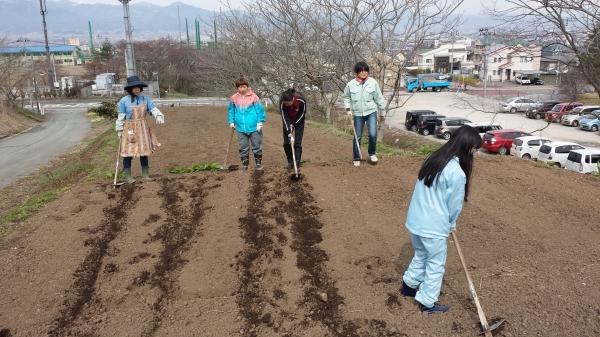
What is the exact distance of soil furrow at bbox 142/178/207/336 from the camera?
164 inches

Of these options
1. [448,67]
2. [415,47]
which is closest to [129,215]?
[415,47]

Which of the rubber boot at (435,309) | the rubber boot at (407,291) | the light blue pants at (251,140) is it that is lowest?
the rubber boot at (435,309)

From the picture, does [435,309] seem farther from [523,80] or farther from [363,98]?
[523,80]

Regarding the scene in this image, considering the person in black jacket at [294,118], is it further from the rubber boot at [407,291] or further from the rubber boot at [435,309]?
the rubber boot at [435,309]

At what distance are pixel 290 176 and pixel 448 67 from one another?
71.5 m

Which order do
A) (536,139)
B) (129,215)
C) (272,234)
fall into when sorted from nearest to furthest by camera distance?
(272,234)
(129,215)
(536,139)

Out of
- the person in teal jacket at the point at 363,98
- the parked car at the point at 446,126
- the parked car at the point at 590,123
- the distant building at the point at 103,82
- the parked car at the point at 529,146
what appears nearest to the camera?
the person in teal jacket at the point at 363,98

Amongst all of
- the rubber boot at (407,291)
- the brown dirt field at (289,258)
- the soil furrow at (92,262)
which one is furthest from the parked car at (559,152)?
the soil furrow at (92,262)

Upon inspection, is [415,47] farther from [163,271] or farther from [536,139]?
[163,271]

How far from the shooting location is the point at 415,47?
13969 mm

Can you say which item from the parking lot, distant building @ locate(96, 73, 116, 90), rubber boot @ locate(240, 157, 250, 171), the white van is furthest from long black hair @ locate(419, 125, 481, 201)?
distant building @ locate(96, 73, 116, 90)

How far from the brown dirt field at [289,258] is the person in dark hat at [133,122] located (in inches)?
22.6

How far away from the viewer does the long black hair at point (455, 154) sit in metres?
3.39

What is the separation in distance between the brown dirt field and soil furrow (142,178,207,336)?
22 mm
